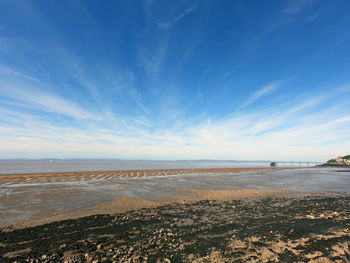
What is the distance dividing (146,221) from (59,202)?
8.78m

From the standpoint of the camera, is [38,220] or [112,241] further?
[38,220]

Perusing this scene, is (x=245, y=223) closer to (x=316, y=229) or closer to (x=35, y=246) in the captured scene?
(x=316, y=229)

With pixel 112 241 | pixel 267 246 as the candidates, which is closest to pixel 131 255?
pixel 112 241

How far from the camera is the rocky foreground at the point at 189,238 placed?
5.00 metres

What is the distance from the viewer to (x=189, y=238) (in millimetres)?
6234

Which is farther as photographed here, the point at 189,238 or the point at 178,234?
the point at 178,234

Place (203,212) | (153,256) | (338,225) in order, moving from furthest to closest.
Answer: (203,212) → (338,225) → (153,256)

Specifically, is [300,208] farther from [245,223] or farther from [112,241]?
[112,241]

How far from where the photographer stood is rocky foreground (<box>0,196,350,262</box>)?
5.00 m

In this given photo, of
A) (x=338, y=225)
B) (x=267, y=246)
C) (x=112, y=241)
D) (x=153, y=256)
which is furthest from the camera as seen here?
(x=338, y=225)

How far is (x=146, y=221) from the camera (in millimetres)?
8258

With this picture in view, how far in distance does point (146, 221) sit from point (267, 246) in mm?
5304

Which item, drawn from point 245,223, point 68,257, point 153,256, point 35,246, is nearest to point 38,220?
point 35,246

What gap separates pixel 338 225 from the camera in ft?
24.4
